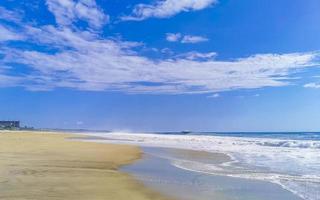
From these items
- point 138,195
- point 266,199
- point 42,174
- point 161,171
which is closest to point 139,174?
point 161,171

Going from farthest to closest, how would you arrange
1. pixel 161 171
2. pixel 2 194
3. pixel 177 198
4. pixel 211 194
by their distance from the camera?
pixel 161 171
pixel 211 194
pixel 177 198
pixel 2 194

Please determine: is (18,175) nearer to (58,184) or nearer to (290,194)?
(58,184)

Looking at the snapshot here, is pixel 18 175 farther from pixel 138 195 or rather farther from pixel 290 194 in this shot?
pixel 290 194

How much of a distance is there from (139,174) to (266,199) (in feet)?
17.3

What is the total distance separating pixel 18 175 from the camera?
33.9 ft

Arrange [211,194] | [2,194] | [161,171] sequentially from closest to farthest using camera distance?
[2,194] → [211,194] → [161,171]

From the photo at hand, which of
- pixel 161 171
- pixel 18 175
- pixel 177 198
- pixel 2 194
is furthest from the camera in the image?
pixel 161 171

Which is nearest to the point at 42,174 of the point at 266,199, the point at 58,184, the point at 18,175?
the point at 18,175

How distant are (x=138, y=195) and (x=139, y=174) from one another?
424cm

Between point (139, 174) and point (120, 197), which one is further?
point (139, 174)

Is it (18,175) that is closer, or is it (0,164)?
(18,175)

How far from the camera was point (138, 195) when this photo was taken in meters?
8.66

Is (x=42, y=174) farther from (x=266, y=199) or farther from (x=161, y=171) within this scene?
(x=266, y=199)

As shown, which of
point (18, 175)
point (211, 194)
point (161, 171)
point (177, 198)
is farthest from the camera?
point (161, 171)
